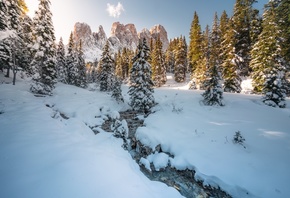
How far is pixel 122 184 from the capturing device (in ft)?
17.6

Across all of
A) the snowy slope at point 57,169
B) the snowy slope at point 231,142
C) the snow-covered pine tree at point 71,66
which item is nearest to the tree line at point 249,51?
the snowy slope at point 231,142

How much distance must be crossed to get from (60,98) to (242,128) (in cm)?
1923

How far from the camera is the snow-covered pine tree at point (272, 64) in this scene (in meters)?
14.3

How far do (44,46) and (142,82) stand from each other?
15256 mm

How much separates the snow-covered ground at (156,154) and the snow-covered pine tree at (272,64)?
1.27 meters

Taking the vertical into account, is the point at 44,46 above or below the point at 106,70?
above

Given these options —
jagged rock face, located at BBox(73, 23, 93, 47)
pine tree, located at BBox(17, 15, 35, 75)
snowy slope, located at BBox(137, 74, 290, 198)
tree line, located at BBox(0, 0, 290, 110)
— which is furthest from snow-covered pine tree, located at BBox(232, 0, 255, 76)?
jagged rock face, located at BBox(73, 23, 93, 47)

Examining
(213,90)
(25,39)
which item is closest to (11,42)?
(25,39)

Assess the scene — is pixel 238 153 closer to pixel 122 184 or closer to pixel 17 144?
pixel 122 184

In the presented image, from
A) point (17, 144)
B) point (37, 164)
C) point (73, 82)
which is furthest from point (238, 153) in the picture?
point (73, 82)

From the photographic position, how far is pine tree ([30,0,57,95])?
70.0 feet

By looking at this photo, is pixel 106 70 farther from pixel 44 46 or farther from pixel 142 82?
pixel 142 82

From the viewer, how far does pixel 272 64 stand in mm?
15555

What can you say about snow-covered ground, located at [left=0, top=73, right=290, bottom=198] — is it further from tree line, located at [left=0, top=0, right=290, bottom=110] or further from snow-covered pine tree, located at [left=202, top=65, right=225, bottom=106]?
tree line, located at [left=0, top=0, right=290, bottom=110]
